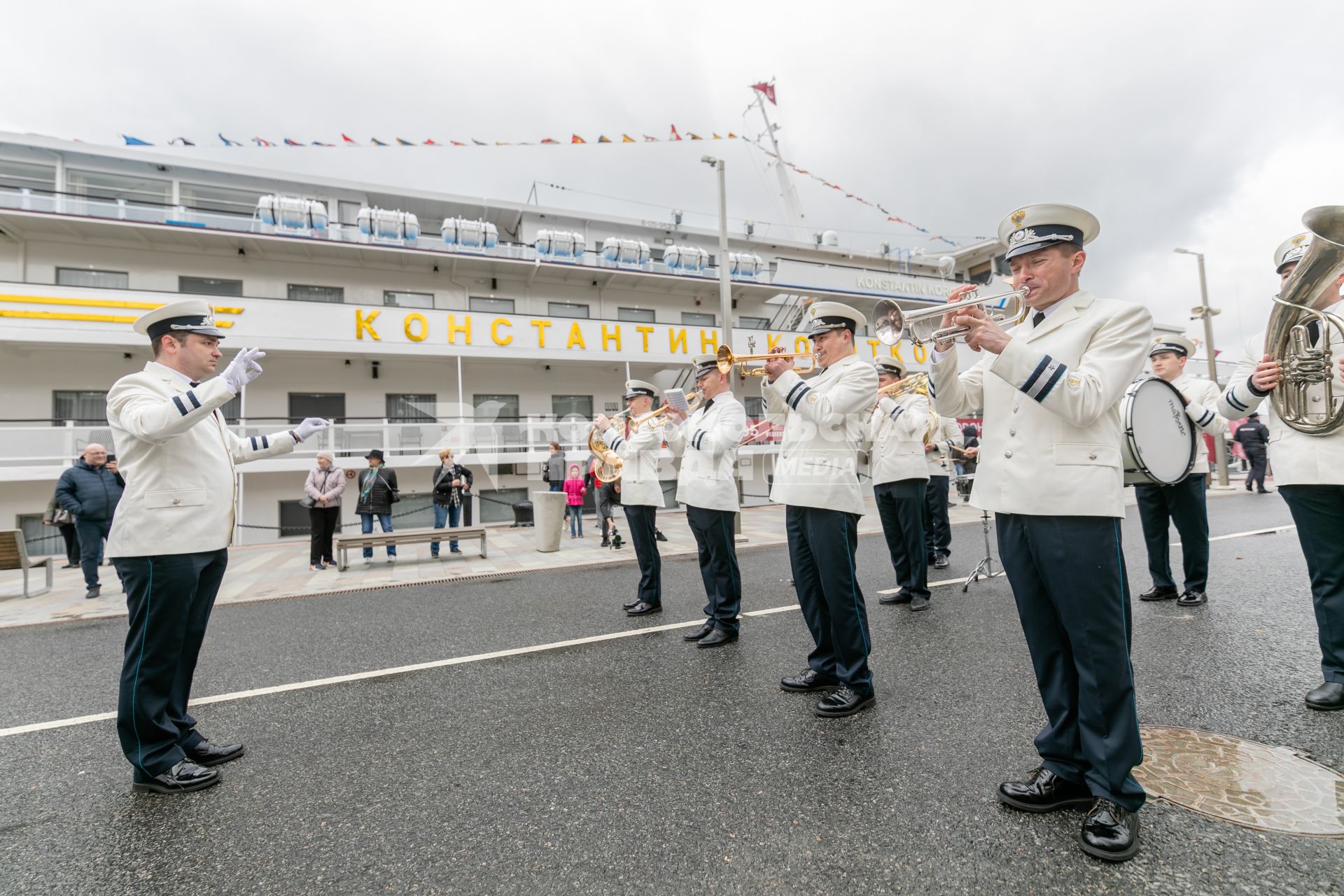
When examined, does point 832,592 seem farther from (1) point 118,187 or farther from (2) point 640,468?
(1) point 118,187

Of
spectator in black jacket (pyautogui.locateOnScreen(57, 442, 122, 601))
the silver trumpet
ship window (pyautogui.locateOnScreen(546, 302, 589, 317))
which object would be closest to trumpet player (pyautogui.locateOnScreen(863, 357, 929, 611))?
the silver trumpet

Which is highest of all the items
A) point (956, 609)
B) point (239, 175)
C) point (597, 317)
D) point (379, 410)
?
point (239, 175)

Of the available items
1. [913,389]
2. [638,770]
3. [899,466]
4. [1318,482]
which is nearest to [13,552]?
[638,770]

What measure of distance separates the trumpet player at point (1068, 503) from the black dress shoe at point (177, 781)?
3406 millimetres

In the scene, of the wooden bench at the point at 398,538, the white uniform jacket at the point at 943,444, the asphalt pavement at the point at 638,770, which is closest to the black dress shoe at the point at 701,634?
the asphalt pavement at the point at 638,770

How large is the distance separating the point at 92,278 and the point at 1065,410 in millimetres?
23255

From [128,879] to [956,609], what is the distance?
5.44m

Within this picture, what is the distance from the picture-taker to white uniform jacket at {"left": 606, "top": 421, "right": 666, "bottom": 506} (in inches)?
245

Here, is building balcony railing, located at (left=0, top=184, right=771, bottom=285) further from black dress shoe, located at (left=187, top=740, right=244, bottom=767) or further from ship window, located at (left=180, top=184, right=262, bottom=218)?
black dress shoe, located at (left=187, top=740, right=244, bottom=767)

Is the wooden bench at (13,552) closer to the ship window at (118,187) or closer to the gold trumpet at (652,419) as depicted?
the gold trumpet at (652,419)

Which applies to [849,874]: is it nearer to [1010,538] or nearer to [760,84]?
[1010,538]

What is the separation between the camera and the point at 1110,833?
201 cm

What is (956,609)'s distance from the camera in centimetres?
534

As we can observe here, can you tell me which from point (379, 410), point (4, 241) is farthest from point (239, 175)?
point (379, 410)
